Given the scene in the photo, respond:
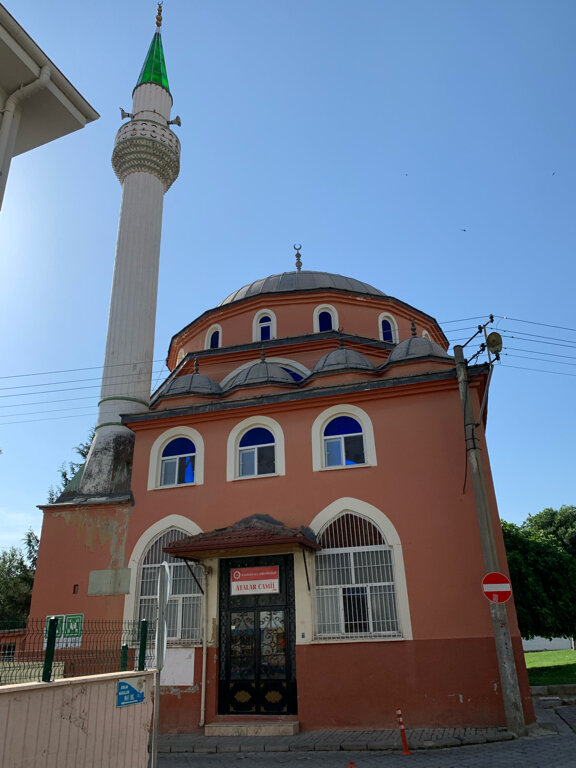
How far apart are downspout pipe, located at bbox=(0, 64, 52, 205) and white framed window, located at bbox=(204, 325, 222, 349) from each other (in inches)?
603

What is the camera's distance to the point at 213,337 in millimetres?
20266

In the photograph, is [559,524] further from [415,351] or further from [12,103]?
[12,103]

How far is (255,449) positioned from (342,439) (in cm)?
210

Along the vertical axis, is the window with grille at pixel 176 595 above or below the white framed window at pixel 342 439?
below

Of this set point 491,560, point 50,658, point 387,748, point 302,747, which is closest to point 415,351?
point 491,560

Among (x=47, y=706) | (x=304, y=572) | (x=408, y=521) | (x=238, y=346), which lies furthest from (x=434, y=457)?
(x=47, y=706)

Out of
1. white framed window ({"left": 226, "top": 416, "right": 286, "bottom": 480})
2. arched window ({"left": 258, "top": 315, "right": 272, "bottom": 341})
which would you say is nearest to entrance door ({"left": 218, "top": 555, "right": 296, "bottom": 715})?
white framed window ({"left": 226, "top": 416, "right": 286, "bottom": 480})

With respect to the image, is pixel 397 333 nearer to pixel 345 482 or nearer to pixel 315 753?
pixel 345 482

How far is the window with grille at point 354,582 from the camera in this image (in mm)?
11586

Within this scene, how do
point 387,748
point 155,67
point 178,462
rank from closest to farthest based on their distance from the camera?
point 387,748
point 178,462
point 155,67

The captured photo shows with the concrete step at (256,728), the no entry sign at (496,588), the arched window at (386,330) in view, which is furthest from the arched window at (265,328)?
the concrete step at (256,728)

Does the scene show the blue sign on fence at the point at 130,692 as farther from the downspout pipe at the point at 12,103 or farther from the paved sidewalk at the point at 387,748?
the downspout pipe at the point at 12,103

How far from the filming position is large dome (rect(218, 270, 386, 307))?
20.8 m

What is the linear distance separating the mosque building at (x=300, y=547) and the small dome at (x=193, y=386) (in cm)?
9
